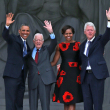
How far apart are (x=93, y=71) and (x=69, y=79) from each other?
1.70 ft

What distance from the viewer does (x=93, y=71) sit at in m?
4.04

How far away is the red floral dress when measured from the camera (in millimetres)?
4371

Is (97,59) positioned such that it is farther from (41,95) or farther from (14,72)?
(14,72)

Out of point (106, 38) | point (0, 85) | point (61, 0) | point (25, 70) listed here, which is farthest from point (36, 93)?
point (61, 0)

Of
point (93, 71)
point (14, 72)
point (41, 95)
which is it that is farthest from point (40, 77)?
point (93, 71)

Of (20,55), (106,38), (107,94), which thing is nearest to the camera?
(106,38)

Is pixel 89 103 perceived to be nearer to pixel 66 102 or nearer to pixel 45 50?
pixel 66 102

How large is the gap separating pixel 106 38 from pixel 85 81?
2.32 ft

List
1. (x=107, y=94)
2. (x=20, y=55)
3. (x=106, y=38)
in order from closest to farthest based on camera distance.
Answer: (x=106, y=38) < (x=20, y=55) < (x=107, y=94)

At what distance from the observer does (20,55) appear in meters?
4.29

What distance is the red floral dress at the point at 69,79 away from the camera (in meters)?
4.37

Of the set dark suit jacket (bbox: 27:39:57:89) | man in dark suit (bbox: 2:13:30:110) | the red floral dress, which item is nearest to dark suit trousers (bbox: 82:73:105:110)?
the red floral dress

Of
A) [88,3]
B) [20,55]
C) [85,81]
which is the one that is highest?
[88,3]

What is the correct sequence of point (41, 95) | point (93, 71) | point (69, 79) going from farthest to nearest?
point (69, 79) → point (41, 95) → point (93, 71)
